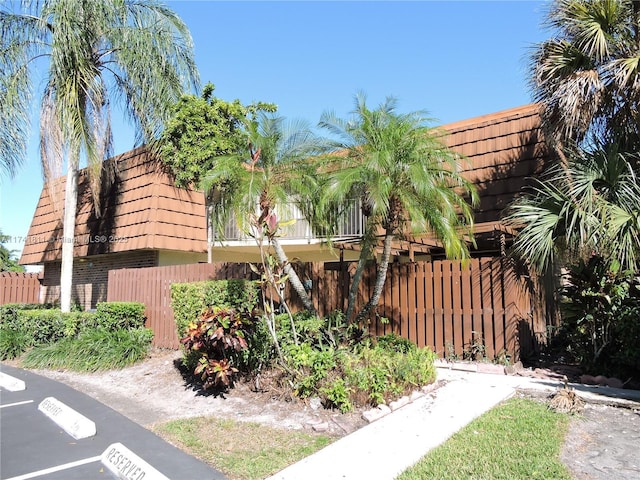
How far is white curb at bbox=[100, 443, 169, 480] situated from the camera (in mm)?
4223

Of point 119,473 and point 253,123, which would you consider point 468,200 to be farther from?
point 119,473

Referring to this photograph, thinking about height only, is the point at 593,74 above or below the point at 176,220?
above

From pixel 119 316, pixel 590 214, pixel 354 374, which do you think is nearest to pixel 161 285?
pixel 119 316

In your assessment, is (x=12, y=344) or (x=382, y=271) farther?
(x=12, y=344)

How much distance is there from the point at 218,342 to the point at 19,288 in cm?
1602

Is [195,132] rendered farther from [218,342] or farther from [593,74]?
[593,74]

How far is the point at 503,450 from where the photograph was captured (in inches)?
186

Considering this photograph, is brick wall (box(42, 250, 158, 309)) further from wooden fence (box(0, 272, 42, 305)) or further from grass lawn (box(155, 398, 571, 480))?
grass lawn (box(155, 398, 571, 480))

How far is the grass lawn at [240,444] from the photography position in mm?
4602

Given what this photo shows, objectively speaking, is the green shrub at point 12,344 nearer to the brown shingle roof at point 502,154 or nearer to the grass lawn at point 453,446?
the grass lawn at point 453,446

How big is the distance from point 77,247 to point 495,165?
13432 mm

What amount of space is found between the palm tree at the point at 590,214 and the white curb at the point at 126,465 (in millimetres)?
6189

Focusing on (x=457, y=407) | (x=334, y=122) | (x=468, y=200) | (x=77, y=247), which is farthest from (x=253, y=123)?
(x=77, y=247)

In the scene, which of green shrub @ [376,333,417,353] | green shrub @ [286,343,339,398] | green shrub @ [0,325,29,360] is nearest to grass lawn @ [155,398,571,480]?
green shrub @ [286,343,339,398]
